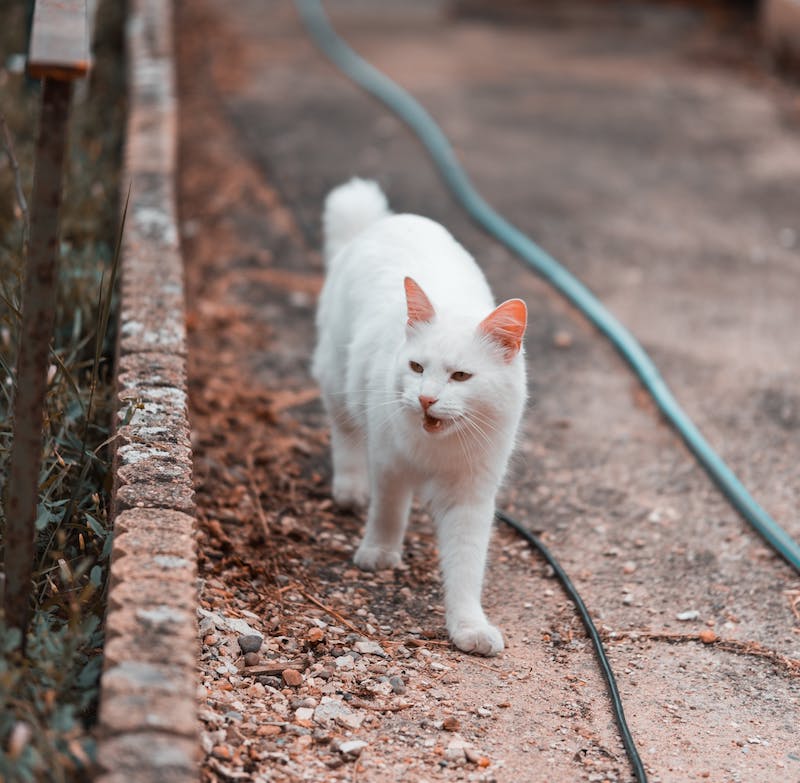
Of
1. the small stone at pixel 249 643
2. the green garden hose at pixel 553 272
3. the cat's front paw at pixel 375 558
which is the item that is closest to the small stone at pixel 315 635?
the small stone at pixel 249 643

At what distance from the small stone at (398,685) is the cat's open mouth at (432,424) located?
0.63 metres

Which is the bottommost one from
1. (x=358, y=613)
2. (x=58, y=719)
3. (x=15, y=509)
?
(x=358, y=613)

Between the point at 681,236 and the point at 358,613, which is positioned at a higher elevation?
the point at 681,236

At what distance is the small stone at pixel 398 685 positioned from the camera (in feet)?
10.1

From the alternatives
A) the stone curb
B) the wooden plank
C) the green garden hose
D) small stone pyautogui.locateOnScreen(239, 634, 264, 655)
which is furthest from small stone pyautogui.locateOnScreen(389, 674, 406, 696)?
the wooden plank

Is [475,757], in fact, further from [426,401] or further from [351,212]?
[351,212]

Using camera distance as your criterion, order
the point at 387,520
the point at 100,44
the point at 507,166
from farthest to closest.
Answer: the point at 100,44 → the point at 507,166 → the point at 387,520

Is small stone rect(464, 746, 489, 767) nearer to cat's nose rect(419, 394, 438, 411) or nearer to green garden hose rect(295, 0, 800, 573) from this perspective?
cat's nose rect(419, 394, 438, 411)

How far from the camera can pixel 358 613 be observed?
350 centimetres

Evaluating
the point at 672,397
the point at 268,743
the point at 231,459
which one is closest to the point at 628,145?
the point at 672,397

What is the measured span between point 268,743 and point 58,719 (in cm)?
58

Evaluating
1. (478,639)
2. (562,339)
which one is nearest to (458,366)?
(478,639)

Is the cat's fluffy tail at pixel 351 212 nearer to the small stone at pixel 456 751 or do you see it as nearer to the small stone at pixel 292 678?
the small stone at pixel 292 678

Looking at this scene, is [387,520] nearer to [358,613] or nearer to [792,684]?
[358,613]
